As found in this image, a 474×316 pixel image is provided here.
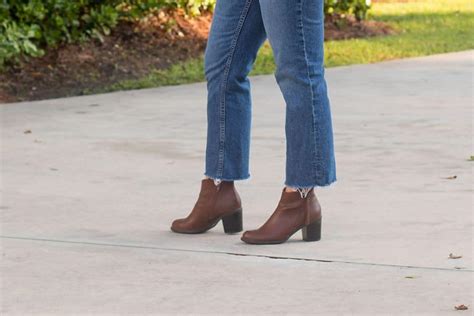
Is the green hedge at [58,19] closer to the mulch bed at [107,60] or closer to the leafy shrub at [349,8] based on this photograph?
the mulch bed at [107,60]

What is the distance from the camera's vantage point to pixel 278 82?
457 centimetres

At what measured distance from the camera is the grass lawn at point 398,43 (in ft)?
31.4

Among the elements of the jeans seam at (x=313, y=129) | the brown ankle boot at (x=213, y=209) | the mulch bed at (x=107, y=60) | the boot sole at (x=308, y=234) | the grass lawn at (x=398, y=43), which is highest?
the jeans seam at (x=313, y=129)

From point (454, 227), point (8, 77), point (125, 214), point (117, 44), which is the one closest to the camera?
point (454, 227)

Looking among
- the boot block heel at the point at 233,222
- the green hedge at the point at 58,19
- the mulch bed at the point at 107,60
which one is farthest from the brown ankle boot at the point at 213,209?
the green hedge at the point at 58,19

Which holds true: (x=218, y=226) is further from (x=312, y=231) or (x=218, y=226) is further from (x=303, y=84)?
(x=303, y=84)

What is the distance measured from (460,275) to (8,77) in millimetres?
5716

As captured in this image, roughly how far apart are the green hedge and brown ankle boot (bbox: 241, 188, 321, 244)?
4792 millimetres

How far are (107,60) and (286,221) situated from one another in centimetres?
558

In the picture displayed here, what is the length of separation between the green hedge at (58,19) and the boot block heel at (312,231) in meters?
4.81

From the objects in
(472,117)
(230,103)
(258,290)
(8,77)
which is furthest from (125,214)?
(8,77)

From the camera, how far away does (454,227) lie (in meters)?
4.88

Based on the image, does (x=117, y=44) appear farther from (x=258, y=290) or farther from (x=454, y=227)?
(x=258, y=290)

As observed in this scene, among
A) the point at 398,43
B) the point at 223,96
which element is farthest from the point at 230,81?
the point at 398,43
